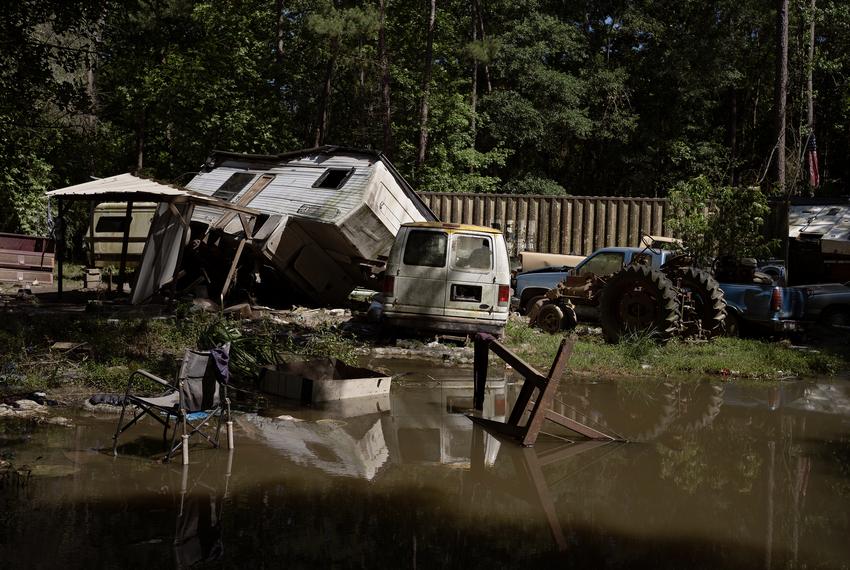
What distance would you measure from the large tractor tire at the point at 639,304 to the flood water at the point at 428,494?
3917mm

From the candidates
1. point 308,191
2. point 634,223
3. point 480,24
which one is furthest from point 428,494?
→ point 480,24

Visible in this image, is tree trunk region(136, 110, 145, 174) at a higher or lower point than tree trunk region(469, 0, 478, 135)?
lower

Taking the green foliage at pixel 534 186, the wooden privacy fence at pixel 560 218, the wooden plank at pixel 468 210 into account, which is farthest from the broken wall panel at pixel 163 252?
the green foliage at pixel 534 186

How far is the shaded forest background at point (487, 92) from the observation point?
2934 cm

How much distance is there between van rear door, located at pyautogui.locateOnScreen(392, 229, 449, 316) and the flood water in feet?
12.2

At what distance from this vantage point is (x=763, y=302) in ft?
47.9

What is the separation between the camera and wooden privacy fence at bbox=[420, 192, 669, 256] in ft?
71.3

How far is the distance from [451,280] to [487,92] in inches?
952

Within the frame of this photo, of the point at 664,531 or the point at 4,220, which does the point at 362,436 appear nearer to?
the point at 664,531

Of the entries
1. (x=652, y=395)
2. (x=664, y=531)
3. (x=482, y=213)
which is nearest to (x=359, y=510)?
(x=664, y=531)

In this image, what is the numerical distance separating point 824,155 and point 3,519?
36111mm

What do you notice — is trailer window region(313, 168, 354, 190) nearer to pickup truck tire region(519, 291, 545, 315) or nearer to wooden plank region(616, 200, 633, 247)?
pickup truck tire region(519, 291, 545, 315)

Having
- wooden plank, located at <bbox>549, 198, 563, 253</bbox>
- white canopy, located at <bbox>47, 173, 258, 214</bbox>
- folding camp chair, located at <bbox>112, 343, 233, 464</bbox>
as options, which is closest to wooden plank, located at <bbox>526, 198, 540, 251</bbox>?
wooden plank, located at <bbox>549, 198, 563, 253</bbox>

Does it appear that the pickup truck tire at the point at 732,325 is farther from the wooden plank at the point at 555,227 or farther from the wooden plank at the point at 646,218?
the wooden plank at the point at 555,227
